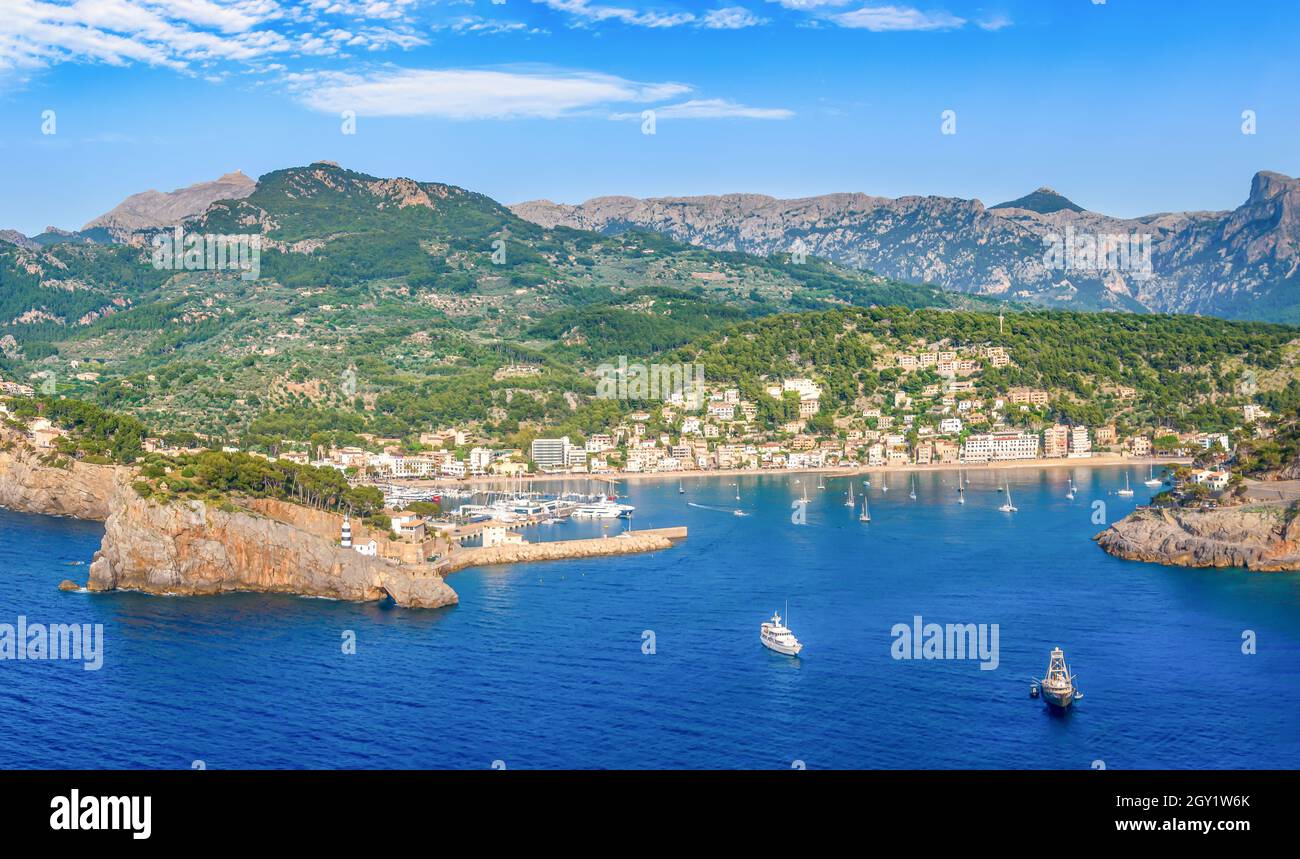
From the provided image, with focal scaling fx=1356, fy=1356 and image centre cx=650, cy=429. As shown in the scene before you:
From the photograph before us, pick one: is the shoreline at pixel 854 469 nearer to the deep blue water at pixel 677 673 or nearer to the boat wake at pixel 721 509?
the boat wake at pixel 721 509

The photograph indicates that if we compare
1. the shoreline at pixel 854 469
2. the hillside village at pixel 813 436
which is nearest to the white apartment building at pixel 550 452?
the hillside village at pixel 813 436

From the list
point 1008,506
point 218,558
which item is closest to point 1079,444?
point 1008,506

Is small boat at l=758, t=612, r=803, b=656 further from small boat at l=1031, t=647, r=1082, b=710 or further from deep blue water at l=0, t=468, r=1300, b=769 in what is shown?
small boat at l=1031, t=647, r=1082, b=710

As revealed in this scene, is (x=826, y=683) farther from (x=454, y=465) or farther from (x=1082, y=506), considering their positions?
(x=454, y=465)

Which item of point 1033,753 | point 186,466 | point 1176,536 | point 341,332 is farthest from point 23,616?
point 341,332

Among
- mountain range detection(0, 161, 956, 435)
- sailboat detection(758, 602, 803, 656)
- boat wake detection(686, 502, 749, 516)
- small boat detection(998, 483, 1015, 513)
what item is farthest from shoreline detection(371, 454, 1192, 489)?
sailboat detection(758, 602, 803, 656)

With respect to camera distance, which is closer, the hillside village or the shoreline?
the shoreline
